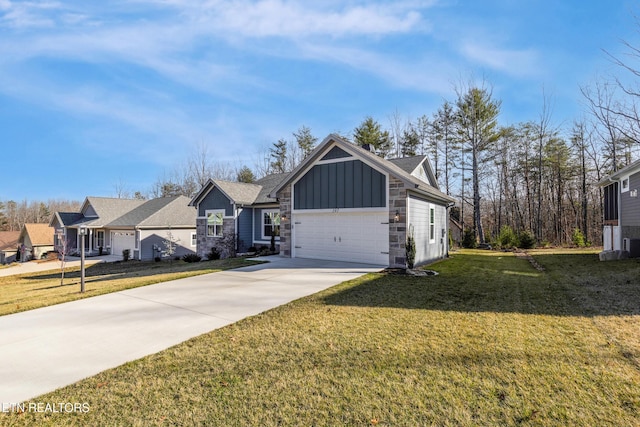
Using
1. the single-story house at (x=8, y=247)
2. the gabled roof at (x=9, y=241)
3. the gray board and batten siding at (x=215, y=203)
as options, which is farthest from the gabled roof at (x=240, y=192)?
the gabled roof at (x=9, y=241)

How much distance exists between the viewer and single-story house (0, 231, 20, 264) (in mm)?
27094

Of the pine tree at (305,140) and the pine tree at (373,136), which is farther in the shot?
the pine tree at (305,140)

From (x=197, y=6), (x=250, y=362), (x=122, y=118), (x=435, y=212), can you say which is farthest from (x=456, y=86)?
(x=250, y=362)

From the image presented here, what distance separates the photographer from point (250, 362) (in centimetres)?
357

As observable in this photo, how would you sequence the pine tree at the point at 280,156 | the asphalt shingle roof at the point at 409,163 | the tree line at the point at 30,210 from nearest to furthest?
the asphalt shingle roof at the point at 409,163, the pine tree at the point at 280,156, the tree line at the point at 30,210

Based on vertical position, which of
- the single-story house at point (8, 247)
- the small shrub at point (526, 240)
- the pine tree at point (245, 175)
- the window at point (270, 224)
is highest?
the pine tree at point (245, 175)

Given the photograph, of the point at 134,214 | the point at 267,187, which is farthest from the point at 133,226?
the point at 267,187

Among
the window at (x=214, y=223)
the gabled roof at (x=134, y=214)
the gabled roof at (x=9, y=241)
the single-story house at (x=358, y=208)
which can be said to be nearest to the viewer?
the single-story house at (x=358, y=208)

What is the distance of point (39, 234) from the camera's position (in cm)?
2728

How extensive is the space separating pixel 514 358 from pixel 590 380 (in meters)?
0.68

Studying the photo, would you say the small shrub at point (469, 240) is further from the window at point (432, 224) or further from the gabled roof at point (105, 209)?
the gabled roof at point (105, 209)

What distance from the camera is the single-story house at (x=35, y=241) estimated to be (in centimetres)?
2655

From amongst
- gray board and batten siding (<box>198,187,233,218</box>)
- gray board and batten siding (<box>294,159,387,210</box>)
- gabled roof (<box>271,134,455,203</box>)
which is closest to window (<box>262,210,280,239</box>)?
gray board and batten siding (<box>198,187,233,218</box>)

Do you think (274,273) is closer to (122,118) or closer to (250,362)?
(250,362)
